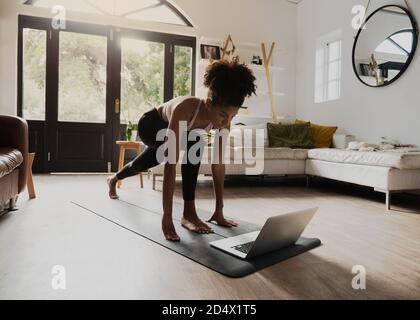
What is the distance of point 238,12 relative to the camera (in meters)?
5.17

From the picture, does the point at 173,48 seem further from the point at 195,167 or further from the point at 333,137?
the point at 195,167

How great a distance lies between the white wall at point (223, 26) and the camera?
13.9ft

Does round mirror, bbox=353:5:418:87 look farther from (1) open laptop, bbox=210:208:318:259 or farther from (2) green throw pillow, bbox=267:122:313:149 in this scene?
(1) open laptop, bbox=210:208:318:259

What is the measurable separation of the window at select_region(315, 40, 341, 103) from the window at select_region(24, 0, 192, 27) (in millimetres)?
2087

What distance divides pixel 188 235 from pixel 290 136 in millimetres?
2872

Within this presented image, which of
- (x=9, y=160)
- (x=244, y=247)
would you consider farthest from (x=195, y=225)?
(x=9, y=160)

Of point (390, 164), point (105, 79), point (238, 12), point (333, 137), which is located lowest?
point (390, 164)

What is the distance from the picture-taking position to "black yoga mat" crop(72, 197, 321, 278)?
125cm

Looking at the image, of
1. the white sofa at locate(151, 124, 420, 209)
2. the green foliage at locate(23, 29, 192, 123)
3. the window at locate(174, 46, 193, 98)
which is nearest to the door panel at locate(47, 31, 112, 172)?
the green foliage at locate(23, 29, 192, 123)

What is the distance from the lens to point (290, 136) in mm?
4180

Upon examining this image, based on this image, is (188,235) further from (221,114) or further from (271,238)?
(221,114)

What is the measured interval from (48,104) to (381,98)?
4228 mm

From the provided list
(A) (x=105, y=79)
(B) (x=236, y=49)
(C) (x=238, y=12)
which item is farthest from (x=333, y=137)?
(A) (x=105, y=79)

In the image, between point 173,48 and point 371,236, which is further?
point 173,48
